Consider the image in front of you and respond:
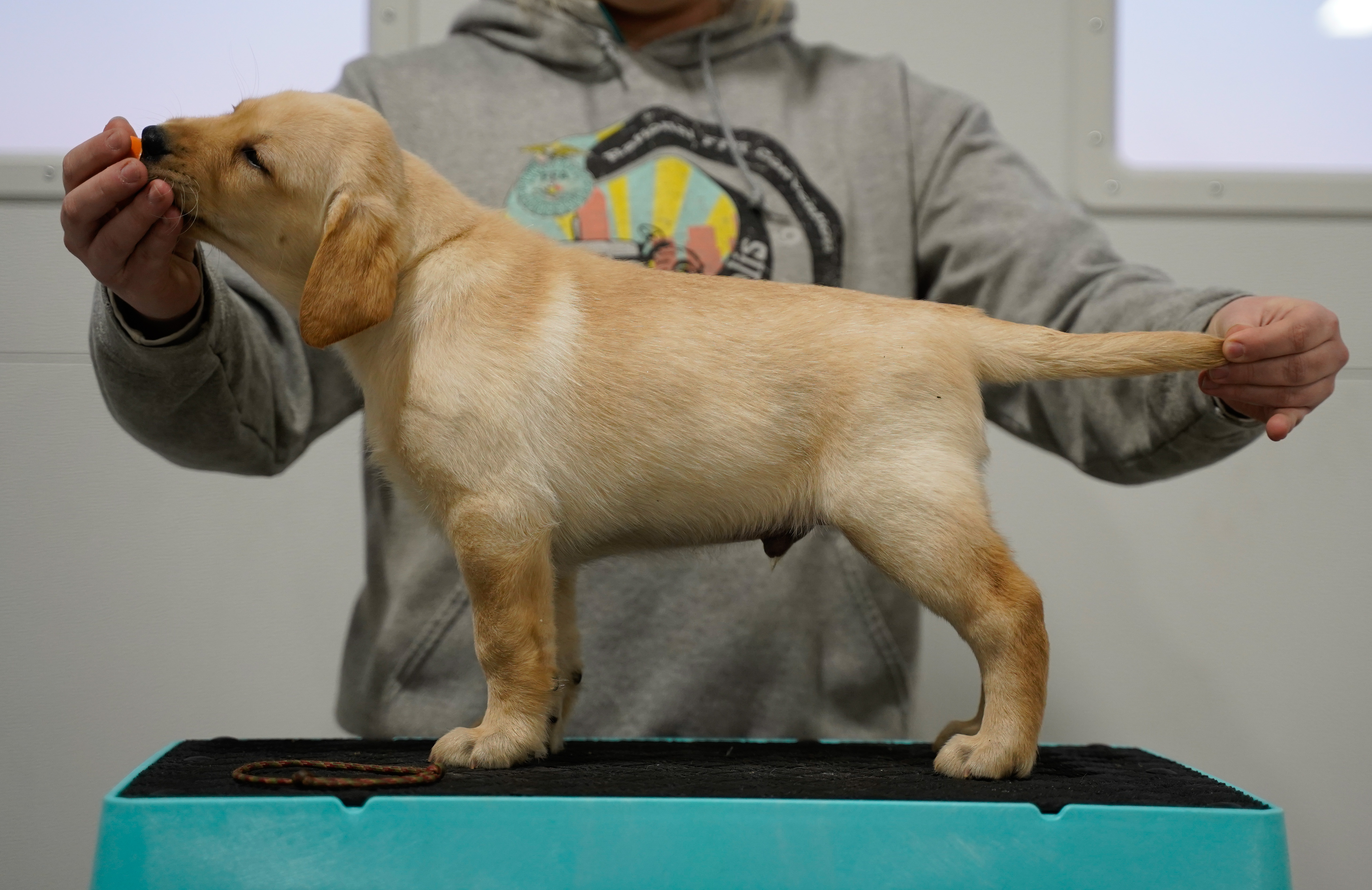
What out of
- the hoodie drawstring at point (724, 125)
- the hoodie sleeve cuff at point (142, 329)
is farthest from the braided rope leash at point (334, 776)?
the hoodie drawstring at point (724, 125)

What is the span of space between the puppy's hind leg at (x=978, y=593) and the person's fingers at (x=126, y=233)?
0.67 m

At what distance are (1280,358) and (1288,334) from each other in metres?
0.03

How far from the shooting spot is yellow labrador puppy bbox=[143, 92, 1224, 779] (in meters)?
0.86

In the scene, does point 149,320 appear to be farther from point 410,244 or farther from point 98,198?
point 410,244

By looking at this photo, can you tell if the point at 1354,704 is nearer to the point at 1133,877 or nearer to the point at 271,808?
the point at 1133,877

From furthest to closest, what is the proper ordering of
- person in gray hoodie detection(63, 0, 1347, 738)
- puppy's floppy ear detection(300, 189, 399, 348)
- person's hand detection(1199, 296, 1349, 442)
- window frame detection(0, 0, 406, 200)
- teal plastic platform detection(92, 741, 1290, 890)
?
window frame detection(0, 0, 406, 200)
person in gray hoodie detection(63, 0, 1347, 738)
person's hand detection(1199, 296, 1349, 442)
puppy's floppy ear detection(300, 189, 399, 348)
teal plastic platform detection(92, 741, 1290, 890)

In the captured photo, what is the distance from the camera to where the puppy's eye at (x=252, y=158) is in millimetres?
874

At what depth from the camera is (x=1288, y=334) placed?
95 centimetres

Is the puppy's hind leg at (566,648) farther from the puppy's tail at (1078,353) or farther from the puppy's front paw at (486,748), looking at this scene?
the puppy's tail at (1078,353)

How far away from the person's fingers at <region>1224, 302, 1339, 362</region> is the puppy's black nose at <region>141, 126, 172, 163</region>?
3.21ft

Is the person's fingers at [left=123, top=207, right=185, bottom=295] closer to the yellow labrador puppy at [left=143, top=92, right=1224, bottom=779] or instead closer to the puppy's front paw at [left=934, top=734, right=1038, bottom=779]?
the yellow labrador puppy at [left=143, top=92, right=1224, bottom=779]

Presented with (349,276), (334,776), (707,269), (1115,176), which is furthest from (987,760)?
(1115,176)

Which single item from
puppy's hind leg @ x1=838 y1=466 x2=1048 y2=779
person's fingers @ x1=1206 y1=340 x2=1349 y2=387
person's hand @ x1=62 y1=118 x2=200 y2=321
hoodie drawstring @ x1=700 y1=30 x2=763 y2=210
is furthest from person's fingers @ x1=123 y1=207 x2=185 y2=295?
person's fingers @ x1=1206 y1=340 x2=1349 y2=387

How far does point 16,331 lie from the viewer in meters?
1.63
